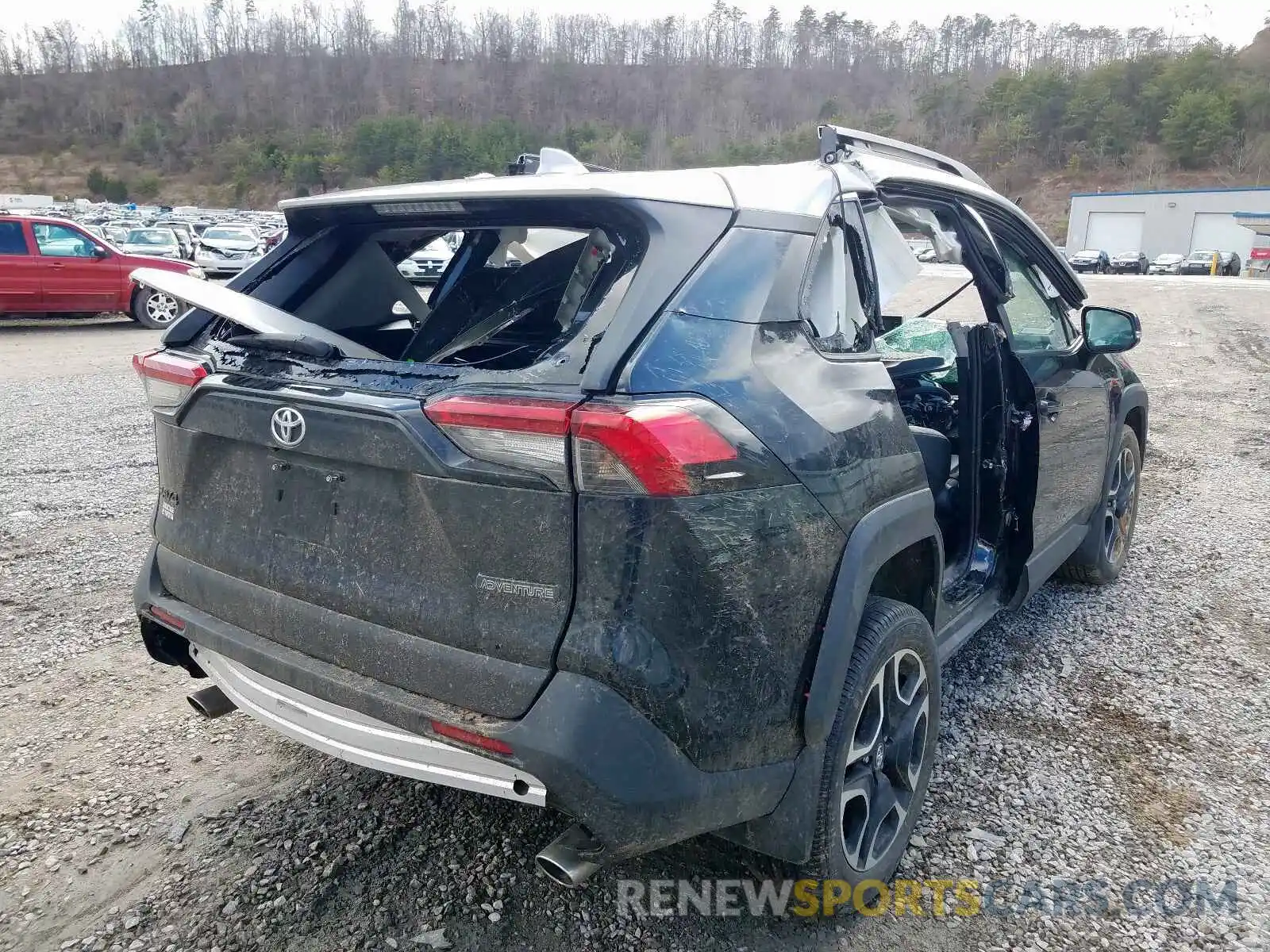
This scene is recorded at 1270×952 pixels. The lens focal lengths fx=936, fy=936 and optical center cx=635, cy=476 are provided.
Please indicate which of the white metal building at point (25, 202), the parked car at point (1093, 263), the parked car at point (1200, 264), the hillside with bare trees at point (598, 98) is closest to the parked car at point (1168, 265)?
the parked car at point (1200, 264)

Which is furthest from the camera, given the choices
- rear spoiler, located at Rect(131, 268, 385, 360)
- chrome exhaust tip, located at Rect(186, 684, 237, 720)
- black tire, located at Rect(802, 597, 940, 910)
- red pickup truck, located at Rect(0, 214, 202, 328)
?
red pickup truck, located at Rect(0, 214, 202, 328)

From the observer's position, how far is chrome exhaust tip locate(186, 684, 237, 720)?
262cm

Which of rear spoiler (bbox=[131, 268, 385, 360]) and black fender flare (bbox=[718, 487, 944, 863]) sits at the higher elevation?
rear spoiler (bbox=[131, 268, 385, 360])

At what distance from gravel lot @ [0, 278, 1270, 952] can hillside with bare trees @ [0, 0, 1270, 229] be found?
80.7 metres

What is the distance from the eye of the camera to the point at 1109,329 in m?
3.78

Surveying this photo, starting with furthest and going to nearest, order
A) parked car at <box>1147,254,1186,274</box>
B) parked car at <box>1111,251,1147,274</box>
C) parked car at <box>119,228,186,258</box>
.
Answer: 1. parked car at <box>1111,251,1147,274</box>
2. parked car at <box>1147,254,1186,274</box>
3. parked car at <box>119,228,186,258</box>

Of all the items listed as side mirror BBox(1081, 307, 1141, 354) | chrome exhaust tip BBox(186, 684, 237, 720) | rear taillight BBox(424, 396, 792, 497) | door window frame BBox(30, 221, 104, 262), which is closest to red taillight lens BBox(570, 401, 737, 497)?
rear taillight BBox(424, 396, 792, 497)

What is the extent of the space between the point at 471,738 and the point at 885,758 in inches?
46.6

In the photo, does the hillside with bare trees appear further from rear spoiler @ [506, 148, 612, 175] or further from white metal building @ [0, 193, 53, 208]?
rear spoiler @ [506, 148, 612, 175]

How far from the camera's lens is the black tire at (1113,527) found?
4.40 m

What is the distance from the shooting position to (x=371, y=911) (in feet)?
7.68

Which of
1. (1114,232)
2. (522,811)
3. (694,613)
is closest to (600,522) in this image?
(694,613)

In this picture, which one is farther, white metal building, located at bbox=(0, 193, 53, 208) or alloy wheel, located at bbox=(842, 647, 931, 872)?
white metal building, located at bbox=(0, 193, 53, 208)

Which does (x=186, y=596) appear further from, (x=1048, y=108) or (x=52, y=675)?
(x=1048, y=108)
